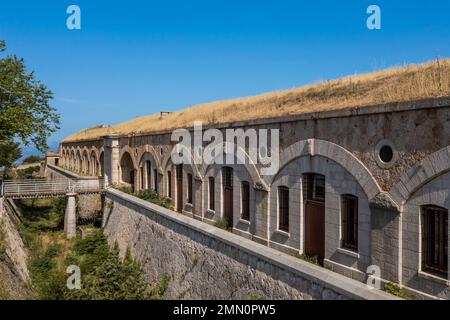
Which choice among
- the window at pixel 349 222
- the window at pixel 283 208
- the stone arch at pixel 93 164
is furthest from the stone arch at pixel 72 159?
the window at pixel 349 222

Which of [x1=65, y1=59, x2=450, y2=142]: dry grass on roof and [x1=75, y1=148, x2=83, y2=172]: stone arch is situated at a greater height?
[x1=65, y1=59, x2=450, y2=142]: dry grass on roof

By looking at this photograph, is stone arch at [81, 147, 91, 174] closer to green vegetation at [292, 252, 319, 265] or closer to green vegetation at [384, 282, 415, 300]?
green vegetation at [292, 252, 319, 265]

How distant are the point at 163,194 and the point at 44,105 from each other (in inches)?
474

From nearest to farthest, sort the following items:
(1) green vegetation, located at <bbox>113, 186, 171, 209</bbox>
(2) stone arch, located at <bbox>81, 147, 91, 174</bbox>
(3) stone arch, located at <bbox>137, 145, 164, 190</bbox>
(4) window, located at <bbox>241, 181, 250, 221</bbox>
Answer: (4) window, located at <bbox>241, 181, 250, 221</bbox>
(1) green vegetation, located at <bbox>113, 186, 171, 209</bbox>
(3) stone arch, located at <bbox>137, 145, 164, 190</bbox>
(2) stone arch, located at <bbox>81, 147, 91, 174</bbox>

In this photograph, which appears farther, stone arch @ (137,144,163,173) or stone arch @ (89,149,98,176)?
stone arch @ (89,149,98,176)

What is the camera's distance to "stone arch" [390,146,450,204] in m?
7.10

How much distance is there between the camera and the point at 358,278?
885 cm

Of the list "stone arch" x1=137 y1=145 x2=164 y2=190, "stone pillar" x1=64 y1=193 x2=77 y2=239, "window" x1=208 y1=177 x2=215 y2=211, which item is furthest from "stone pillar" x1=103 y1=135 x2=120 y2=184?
"window" x1=208 y1=177 x2=215 y2=211

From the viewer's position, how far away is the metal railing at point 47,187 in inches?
902

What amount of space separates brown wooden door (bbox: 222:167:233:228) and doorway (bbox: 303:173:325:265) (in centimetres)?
410

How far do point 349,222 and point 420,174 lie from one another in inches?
92.8

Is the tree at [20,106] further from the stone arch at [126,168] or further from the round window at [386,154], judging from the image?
the round window at [386,154]

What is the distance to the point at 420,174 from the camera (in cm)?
751

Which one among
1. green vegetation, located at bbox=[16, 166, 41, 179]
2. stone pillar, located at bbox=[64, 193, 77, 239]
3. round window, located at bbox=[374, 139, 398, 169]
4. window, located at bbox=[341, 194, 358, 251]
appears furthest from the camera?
green vegetation, located at bbox=[16, 166, 41, 179]
